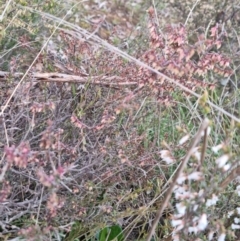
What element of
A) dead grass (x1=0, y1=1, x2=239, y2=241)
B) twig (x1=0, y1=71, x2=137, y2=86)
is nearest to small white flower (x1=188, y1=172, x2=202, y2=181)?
dead grass (x1=0, y1=1, x2=239, y2=241)

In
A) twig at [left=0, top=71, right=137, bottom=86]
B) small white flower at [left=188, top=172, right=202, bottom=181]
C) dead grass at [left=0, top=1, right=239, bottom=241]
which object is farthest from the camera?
twig at [left=0, top=71, right=137, bottom=86]

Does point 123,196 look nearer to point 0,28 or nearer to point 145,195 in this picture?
point 145,195

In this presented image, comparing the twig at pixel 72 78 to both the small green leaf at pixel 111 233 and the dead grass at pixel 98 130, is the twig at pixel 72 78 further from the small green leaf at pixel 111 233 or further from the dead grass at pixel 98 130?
the small green leaf at pixel 111 233

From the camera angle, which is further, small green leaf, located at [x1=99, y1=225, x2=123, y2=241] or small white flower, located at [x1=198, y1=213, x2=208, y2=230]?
small green leaf, located at [x1=99, y1=225, x2=123, y2=241]

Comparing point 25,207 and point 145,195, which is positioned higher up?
point 25,207

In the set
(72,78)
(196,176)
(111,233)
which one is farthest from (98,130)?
(196,176)

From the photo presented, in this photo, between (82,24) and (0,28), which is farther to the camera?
(82,24)

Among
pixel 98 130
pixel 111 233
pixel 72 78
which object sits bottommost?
pixel 111 233

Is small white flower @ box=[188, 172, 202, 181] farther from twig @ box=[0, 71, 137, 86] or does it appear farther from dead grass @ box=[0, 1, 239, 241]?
twig @ box=[0, 71, 137, 86]

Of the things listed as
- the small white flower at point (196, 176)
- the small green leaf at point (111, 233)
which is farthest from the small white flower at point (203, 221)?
the small green leaf at point (111, 233)

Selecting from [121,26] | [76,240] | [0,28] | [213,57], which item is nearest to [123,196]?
[76,240]

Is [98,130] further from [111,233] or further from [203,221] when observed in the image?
[203,221]

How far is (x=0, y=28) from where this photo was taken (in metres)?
1.75

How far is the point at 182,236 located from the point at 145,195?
1.64 feet
